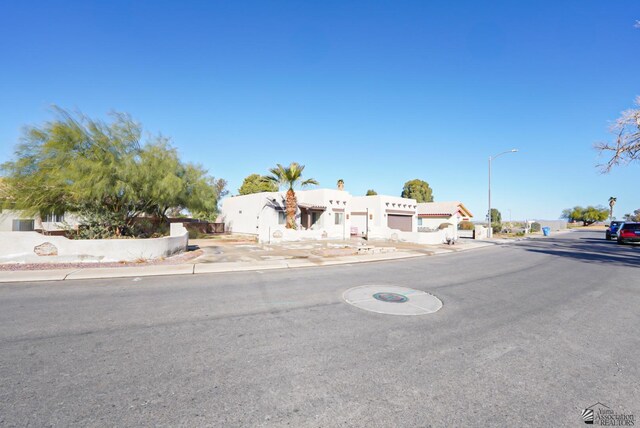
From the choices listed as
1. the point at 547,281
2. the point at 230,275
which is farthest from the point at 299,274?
the point at 547,281

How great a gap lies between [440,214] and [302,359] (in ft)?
134

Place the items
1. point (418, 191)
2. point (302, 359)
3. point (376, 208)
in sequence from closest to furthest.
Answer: point (302, 359), point (376, 208), point (418, 191)

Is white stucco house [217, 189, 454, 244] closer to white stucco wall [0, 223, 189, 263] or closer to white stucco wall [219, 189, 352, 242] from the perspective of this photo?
white stucco wall [219, 189, 352, 242]

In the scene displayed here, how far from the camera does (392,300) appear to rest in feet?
21.8

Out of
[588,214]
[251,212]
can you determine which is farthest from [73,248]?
[588,214]

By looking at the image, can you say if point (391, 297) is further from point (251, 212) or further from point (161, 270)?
point (251, 212)

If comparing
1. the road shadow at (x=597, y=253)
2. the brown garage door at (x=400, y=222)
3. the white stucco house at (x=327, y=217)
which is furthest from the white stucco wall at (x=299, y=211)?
the road shadow at (x=597, y=253)

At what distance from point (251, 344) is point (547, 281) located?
982 cm

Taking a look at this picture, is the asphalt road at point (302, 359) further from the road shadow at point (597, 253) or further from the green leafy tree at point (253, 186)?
the green leafy tree at point (253, 186)

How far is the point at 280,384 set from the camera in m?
3.18

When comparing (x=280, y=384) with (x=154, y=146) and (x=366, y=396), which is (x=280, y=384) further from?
(x=154, y=146)

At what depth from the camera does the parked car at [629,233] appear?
24750 millimetres

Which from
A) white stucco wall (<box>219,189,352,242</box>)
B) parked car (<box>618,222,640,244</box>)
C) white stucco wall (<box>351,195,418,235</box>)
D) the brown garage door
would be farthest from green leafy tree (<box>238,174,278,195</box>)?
parked car (<box>618,222,640,244</box>)

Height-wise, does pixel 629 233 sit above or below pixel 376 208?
below
